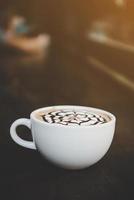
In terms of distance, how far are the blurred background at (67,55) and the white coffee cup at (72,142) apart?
0.83ft

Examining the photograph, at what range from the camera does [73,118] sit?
513 millimetres

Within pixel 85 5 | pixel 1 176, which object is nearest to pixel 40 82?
pixel 85 5

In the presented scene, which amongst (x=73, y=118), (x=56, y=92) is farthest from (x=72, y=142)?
(x=56, y=92)

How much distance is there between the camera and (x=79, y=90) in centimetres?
79

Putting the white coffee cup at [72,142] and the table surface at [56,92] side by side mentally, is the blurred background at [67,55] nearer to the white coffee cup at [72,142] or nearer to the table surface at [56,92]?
the table surface at [56,92]

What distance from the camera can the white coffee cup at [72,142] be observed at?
474 millimetres

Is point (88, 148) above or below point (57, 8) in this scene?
below

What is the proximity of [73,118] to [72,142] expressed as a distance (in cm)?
5

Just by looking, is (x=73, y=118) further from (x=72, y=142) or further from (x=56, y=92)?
(x=56, y=92)

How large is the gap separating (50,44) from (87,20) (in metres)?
0.09

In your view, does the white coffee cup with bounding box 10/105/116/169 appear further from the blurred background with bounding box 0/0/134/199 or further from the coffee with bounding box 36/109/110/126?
the blurred background with bounding box 0/0/134/199

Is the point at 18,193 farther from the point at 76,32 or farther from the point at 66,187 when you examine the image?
the point at 76,32

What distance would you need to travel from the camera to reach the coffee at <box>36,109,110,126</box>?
1.63 ft

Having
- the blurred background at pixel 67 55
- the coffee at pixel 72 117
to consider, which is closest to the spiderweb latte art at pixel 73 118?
the coffee at pixel 72 117
